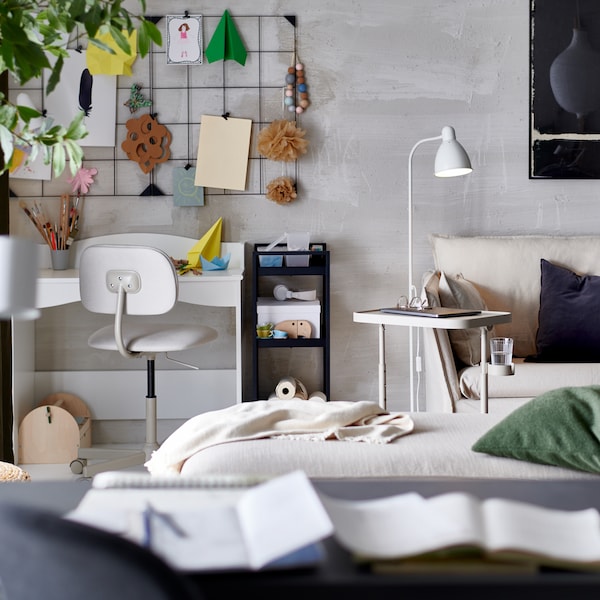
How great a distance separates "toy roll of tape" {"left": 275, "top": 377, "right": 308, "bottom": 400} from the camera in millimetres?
3871

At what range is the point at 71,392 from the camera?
4008 millimetres

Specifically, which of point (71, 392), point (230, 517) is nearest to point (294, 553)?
point (230, 517)

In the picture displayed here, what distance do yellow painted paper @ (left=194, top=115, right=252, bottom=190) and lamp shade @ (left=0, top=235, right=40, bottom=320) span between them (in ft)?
9.79

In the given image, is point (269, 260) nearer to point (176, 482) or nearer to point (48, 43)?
point (48, 43)

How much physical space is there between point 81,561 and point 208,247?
10.7 feet

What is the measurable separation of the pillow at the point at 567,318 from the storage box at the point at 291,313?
0.91 metres

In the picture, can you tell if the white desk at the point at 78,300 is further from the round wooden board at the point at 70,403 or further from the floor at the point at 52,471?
the floor at the point at 52,471

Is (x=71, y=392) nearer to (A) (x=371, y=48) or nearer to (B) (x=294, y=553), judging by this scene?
(A) (x=371, y=48)

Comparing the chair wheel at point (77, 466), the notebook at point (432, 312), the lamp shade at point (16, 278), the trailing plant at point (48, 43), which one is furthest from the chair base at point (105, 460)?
the lamp shade at point (16, 278)

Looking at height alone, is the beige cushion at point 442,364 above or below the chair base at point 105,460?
above

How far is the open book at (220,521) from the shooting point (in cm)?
86

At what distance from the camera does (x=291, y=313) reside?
378 cm

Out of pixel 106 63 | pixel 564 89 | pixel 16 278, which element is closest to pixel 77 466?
pixel 106 63

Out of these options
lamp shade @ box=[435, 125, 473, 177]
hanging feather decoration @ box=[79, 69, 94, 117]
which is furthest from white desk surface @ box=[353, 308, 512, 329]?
hanging feather decoration @ box=[79, 69, 94, 117]
